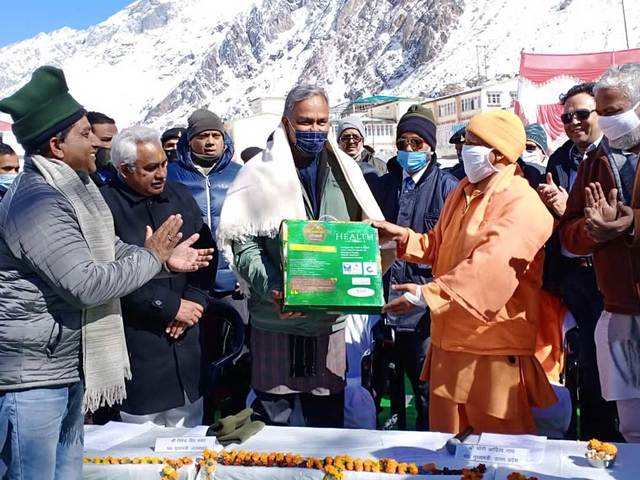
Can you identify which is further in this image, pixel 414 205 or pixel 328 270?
pixel 414 205

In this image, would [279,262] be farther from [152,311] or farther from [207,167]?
[207,167]

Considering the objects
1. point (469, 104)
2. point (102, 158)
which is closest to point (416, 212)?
point (102, 158)

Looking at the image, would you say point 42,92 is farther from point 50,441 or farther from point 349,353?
point 349,353

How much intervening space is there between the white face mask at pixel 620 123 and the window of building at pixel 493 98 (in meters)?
63.1

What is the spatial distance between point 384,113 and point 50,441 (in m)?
76.8

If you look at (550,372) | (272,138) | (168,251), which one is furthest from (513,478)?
(272,138)

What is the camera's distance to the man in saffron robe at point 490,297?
2.91 metres

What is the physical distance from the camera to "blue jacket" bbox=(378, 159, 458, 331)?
171 inches

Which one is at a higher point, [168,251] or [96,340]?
[168,251]

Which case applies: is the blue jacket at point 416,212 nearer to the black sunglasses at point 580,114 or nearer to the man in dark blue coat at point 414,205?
the man in dark blue coat at point 414,205

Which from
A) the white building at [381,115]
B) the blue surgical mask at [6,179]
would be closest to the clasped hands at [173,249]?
the blue surgical mask at [6,179]

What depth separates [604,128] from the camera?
2.99 m

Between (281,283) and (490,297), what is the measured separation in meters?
0.84

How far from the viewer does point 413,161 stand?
4547 mm
